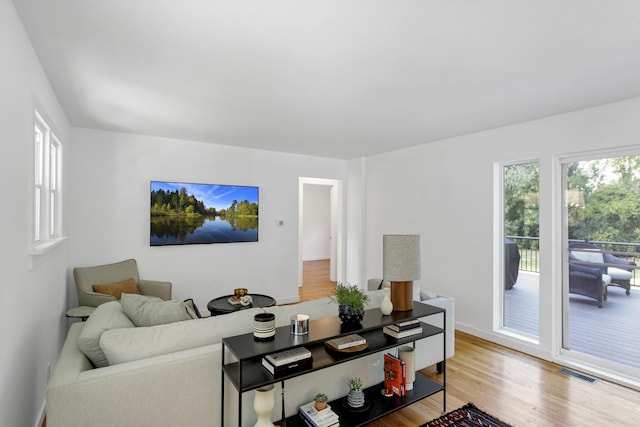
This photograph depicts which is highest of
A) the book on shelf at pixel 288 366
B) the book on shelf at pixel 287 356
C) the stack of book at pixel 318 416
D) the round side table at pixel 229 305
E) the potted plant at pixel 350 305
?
the potted plant at pixel 350 305

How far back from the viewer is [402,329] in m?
2.37

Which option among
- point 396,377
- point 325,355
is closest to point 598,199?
point 396,377

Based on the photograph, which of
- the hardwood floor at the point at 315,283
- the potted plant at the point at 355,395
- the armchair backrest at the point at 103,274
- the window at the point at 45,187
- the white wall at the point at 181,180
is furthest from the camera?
the hardwood floor at the point at 315,283

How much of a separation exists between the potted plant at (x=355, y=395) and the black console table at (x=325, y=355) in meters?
0.06

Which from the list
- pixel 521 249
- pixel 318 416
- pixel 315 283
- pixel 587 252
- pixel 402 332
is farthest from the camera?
pixel 315 283

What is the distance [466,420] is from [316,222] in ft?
26.5

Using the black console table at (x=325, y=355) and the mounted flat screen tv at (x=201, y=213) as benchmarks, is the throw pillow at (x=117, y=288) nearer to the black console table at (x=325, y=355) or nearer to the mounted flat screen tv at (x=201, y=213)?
the mounted flat screen tv at (x=201, y=213)

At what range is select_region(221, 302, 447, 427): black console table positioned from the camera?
5.75ft

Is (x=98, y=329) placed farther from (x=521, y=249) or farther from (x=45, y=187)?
(x=521, y=249)

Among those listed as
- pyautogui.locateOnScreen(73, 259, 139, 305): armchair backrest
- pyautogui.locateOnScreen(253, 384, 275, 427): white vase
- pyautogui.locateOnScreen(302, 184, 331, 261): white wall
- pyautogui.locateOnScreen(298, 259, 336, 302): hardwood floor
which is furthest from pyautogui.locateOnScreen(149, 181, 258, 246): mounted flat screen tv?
pyautogui.locateOnScreen(302, 184, 331, 261): white wall

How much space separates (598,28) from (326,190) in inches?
341

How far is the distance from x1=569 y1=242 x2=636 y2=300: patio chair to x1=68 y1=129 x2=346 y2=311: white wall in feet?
12.5

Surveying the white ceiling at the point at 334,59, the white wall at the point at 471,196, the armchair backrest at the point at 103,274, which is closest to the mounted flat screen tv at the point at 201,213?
the armchair backrest at the point at 103,274

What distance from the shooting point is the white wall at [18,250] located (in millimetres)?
1610
